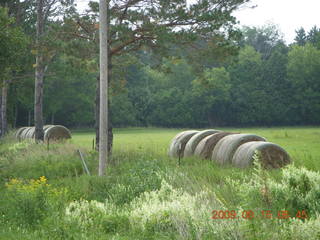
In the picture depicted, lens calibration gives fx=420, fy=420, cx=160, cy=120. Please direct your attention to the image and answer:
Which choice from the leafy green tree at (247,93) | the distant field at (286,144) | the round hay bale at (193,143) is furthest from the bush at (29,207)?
the leafy green tree at (247,93)

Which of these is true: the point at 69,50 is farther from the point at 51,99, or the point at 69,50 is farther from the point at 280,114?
the point at 280,114

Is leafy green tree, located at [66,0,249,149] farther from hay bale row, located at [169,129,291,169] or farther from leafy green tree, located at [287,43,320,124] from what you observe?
leafy green tree, located at [287,43,320,124]

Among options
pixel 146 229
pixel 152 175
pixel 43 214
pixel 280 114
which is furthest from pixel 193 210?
pixel 280 114

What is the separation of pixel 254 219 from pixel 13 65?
15.2 meters

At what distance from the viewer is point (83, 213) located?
27.8 feet

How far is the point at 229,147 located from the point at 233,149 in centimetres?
19

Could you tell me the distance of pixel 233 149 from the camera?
13766mm

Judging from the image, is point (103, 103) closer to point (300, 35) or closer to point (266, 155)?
point (266, 155)

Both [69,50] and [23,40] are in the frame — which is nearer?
[23,40]
